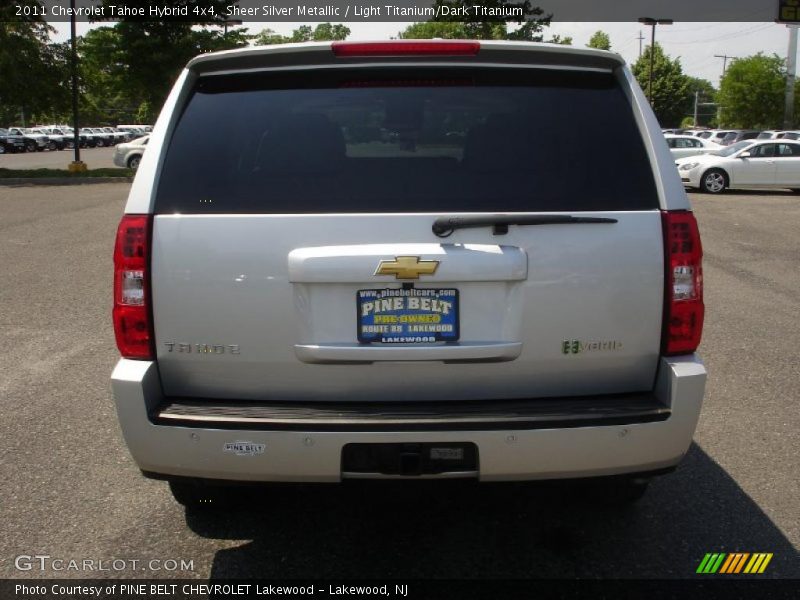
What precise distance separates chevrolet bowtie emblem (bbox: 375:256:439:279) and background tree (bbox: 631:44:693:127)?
297 feet

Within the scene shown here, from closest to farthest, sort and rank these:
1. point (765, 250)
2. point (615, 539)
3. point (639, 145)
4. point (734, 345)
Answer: point (639, 145)
point (615, 539)
point (734, 345)
point (765, 250)

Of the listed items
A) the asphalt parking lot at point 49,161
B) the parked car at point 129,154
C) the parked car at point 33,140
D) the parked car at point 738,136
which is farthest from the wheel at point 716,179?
the parked car at point 33,140

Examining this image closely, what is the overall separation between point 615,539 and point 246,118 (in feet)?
7.53

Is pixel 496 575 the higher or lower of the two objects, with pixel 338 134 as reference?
lower

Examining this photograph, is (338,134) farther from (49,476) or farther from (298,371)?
(49,476)

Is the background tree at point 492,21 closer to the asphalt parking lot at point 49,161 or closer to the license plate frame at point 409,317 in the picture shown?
the asphalt parking lot at point 49,161

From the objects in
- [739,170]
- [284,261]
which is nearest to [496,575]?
[284,261]

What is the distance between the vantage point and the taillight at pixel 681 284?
2.89m

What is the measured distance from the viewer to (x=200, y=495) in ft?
11.7

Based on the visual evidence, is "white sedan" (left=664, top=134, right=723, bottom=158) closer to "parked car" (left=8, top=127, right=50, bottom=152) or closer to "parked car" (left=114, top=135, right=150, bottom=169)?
"parked car" (left=114, top=135, right=150, bottom=169)

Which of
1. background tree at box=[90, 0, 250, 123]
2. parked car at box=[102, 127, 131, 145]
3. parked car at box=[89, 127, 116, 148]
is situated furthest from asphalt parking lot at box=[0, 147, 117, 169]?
parked car at box=[102, 127, 131, 145]

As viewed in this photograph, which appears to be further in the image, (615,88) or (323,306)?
(615,88)

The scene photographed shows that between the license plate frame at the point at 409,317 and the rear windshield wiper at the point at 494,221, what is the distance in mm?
212

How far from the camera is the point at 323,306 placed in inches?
111
